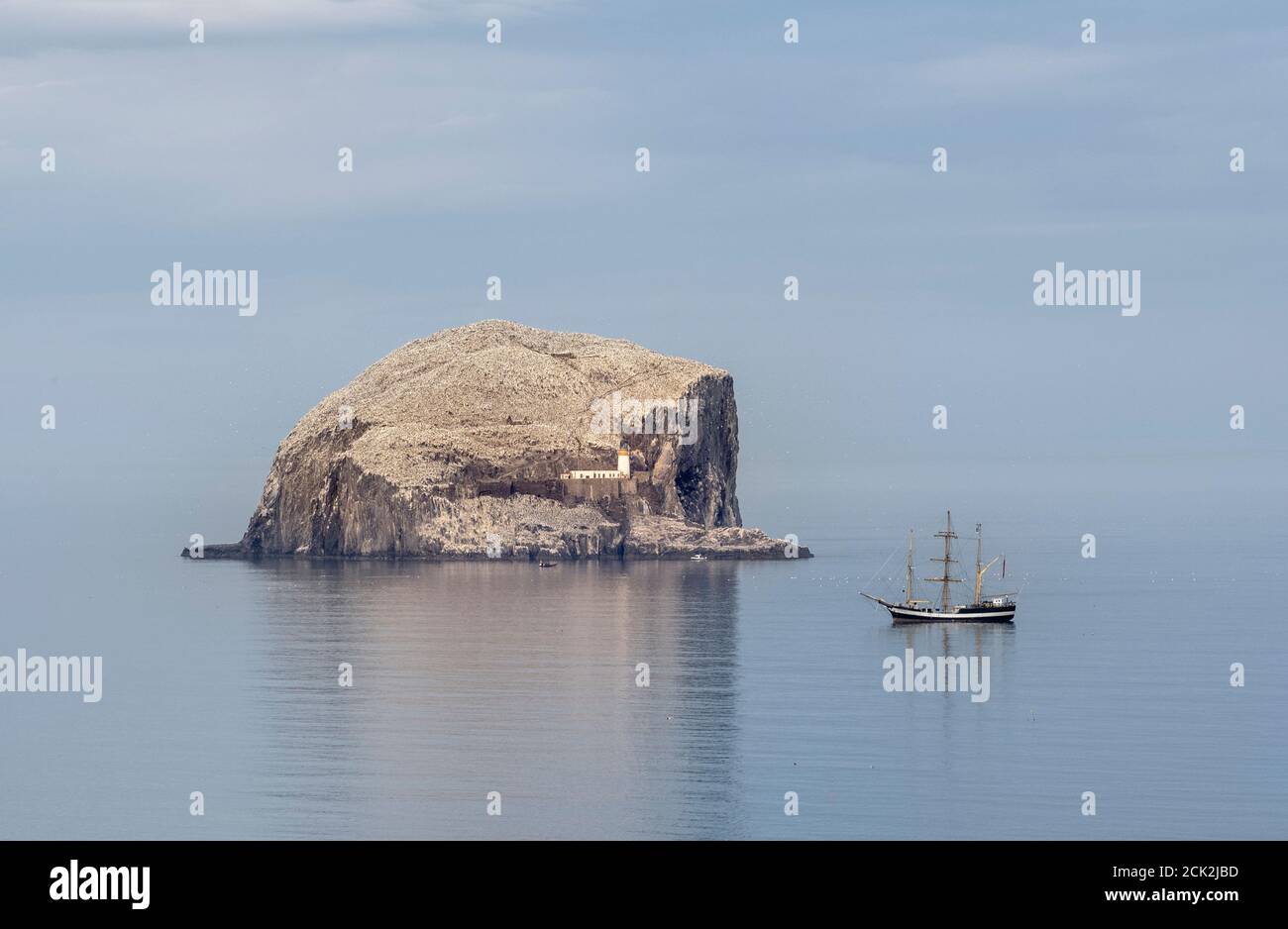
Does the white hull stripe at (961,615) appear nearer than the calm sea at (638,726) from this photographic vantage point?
No

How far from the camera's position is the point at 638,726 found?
73688 millimetres

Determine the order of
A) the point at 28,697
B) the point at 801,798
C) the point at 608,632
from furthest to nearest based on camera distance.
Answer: the point at 608,632
the point at 28,697
the point at 801,798

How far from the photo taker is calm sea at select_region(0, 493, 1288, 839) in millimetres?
56719

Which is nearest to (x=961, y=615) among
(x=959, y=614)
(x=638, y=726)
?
(x=959, y=614)

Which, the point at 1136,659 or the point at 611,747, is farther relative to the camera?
the point at 1136,659

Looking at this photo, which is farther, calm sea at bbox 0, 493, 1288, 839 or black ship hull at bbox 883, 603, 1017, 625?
black ship hull at bbox 883, 603, 1017, 625

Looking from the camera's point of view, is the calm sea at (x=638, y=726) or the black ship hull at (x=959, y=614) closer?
the calm sea at (x=638, y=726)

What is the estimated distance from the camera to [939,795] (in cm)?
5959

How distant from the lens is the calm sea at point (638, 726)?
186 feet

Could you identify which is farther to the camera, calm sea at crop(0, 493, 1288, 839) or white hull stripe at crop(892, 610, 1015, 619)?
white hull stripe at crop(892, 610, 1015, 619)
